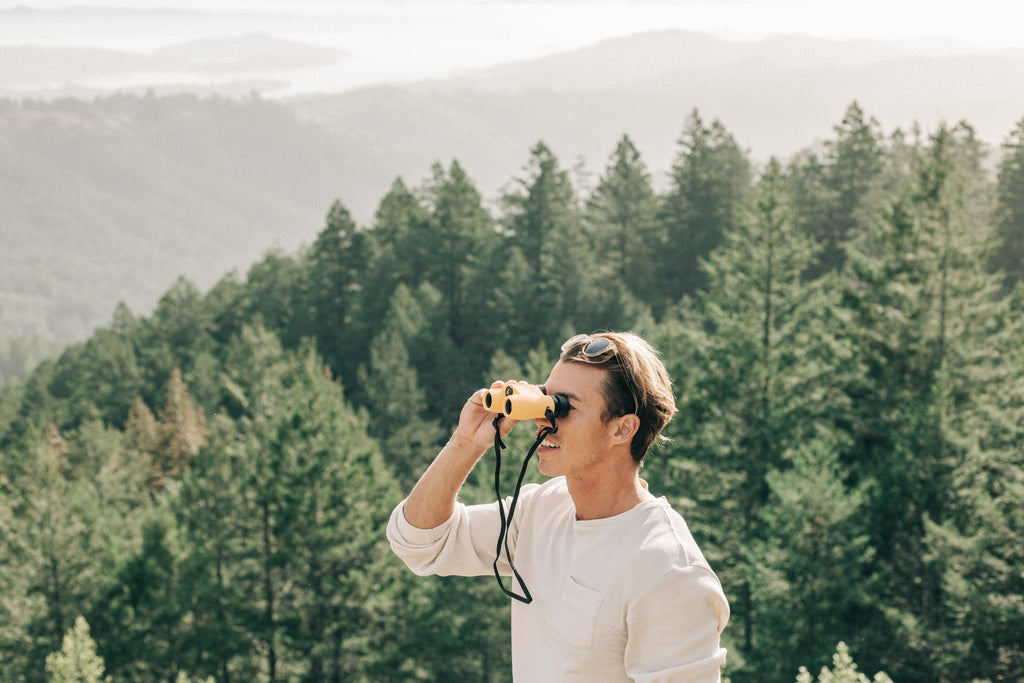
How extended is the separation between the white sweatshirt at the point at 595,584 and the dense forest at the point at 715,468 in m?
20.3

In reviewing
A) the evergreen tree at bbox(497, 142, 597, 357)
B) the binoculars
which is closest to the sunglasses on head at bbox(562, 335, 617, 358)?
the binoculars

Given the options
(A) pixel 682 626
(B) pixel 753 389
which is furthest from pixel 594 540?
(B) pixel 753 389

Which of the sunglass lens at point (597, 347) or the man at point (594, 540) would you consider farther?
the sunglass lens at point (597, 347)

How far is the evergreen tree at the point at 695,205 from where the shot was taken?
2393 inches

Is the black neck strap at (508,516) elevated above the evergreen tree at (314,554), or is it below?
above

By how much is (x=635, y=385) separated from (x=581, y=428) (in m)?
0.20

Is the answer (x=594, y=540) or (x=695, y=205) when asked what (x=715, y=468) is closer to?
(x=594, y=540)

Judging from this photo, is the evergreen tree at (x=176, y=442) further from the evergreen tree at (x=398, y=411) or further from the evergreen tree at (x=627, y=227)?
the evergreen tree at (x=627, y=227)

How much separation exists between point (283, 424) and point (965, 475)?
21.3 m

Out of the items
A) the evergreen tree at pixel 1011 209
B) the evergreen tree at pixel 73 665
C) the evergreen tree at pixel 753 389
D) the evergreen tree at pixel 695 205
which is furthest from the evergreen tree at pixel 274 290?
the evergreen tree at pixel 73 665

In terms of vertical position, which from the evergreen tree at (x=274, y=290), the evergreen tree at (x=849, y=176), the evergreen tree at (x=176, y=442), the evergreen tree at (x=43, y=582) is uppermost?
the evergreen tree at (x=849, y=176)

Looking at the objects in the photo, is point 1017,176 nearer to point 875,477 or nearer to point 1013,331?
point 1013,331

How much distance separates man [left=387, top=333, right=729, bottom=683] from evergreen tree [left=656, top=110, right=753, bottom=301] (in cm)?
5792

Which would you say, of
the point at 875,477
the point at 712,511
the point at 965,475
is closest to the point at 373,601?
the point at 712,511
